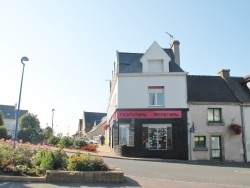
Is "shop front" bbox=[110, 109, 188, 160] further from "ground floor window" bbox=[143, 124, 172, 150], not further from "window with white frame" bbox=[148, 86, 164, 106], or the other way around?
"window with white frame" bbox=[148, 86, 164, 106]

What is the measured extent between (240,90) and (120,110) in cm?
1190

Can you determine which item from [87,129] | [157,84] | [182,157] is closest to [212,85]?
[157,84]

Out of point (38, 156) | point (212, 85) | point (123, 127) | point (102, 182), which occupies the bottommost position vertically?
point (102, 182)

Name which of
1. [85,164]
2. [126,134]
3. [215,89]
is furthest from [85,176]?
[215,89]

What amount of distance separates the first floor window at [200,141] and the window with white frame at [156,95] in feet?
13.7

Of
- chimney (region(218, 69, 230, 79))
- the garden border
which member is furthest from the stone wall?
chimney (region(218, 69, 230, 79))

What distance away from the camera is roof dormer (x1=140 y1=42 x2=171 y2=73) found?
83.1 ft

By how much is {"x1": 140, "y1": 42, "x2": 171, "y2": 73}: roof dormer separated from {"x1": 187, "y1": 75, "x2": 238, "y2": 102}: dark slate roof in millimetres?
3548

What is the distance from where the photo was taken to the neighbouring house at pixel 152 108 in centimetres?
2395

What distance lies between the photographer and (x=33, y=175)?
10562 millimetres

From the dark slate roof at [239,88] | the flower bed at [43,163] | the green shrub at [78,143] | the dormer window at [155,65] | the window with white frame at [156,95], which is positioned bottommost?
the flower bed at [43,163]

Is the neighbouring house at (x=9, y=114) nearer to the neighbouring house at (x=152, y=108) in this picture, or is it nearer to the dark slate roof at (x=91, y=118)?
the dark slate roof at (x=91, y=118)

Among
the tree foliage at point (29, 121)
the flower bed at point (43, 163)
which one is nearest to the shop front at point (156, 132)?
the flower bed at point (43, 163)

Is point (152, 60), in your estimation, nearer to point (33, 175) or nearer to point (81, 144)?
point (81, 144)
